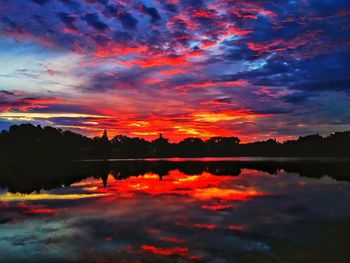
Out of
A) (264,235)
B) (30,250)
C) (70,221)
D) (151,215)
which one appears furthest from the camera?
(151,215)

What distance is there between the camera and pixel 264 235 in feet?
55.8

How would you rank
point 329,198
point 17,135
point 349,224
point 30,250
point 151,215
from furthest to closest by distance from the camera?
1. point 17,135
2. point 329,198
3. point 151,215
4. point 349,224
5. point 30,250

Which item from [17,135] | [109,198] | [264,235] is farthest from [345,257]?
[17,135]

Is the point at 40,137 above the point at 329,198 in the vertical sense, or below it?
above

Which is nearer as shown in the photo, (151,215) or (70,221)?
(70,221)

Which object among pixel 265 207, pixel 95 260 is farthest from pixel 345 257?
pixel 265 207

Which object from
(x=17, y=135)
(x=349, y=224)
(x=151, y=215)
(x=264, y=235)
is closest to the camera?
(x=264, y=235)

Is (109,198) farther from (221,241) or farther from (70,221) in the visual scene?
(221,241)

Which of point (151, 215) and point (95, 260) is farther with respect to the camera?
point (151, 215)

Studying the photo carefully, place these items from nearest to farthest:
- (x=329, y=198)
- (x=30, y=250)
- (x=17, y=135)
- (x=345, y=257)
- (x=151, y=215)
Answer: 1. (x=345, y=257)
2. (x=30, y=250)
3. (x=151, y=215)
4. (x=329, y=198)
5. (x=17, y=135)

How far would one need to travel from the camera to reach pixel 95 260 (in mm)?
13375

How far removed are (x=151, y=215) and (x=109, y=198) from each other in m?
8.66

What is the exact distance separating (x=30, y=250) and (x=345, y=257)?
12547mm

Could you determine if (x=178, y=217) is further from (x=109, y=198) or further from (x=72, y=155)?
(x=72, y=155)
